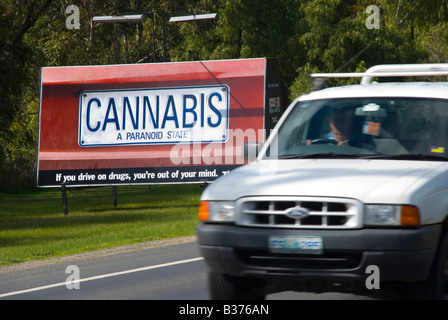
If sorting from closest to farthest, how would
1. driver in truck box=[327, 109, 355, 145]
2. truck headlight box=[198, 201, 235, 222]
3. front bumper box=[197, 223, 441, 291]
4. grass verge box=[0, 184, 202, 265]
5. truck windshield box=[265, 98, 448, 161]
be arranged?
front bumper box=[197, 223, 441, 291] → truck headlight box=[198, 201, 235, 222] → truck windshield box=[265, 98, 448, 161] → driver in truck box=[327, 109, 355, 145] → grass verge box=[0, 184, 202, 265]

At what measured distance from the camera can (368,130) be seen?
25.8ft

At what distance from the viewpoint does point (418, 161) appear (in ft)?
24.4

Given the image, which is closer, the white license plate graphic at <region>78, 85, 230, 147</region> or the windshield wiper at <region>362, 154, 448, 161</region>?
the windshield wiper at <region>362, 154, 448, 161</region>

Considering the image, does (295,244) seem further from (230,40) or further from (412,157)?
(230,40)

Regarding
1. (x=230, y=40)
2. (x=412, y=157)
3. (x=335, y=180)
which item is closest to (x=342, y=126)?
(x=412, y=157)

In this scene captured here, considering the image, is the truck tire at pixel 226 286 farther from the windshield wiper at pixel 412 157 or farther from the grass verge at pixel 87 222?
the grass verge at pixel 87 222

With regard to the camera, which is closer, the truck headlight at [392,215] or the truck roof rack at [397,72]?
the truck headlight at [392,215]

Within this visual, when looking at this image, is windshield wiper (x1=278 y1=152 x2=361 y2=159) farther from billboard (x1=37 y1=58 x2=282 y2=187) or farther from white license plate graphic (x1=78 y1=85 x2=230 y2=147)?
white license plate graphic (x1=78 y1=85 x2=230 y2=147)

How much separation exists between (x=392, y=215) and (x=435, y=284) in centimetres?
64

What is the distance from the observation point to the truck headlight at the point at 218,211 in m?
6.97

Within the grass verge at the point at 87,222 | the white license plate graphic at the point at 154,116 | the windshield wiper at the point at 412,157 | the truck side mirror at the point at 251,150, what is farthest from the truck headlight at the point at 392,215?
the white license plate graphic at the point at 154,116

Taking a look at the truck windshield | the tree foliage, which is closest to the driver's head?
the truck windshield

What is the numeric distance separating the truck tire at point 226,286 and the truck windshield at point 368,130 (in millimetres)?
1266

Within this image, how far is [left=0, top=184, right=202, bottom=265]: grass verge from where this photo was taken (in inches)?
653
